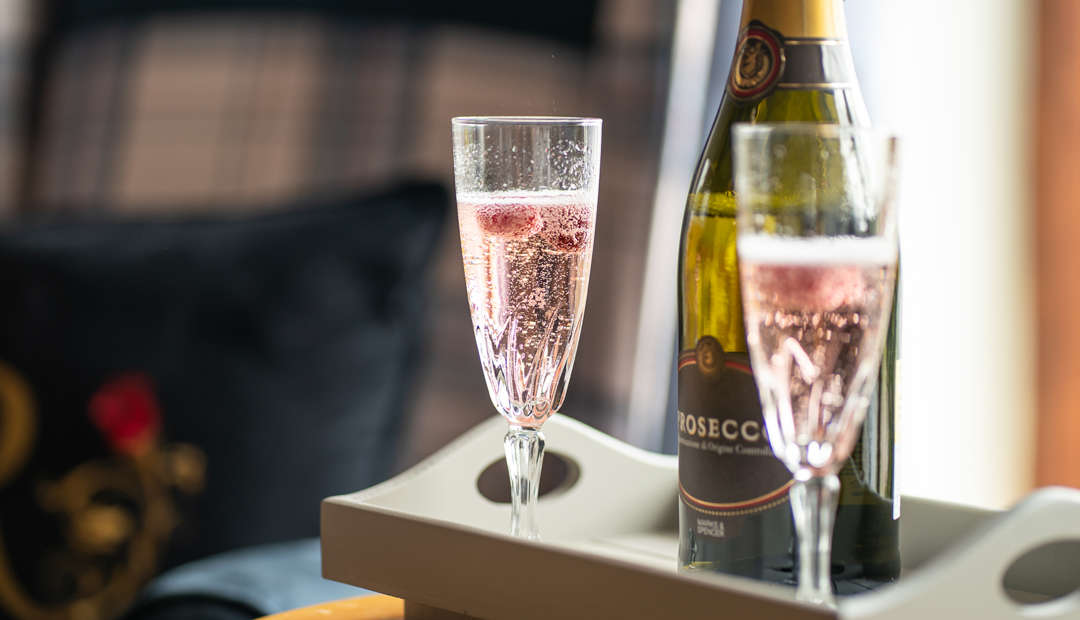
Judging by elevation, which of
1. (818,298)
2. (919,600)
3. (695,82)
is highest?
(695,82)

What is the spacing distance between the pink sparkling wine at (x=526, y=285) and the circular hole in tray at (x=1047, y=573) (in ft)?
0.93

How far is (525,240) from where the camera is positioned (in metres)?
0.65

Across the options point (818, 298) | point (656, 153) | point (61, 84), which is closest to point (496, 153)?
point (818, 298)

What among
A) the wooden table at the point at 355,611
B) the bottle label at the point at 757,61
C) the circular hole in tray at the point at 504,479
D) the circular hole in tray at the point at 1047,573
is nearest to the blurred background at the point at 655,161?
the circular hole in tray at the point at 504,479

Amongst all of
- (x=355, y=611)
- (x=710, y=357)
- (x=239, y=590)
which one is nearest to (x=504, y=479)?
(x=239, y=590)

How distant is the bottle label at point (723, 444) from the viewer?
2.16ft

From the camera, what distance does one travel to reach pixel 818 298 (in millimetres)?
507

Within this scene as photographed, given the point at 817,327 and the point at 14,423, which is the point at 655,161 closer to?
the point at 14,423

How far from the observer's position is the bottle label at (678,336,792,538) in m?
0.66

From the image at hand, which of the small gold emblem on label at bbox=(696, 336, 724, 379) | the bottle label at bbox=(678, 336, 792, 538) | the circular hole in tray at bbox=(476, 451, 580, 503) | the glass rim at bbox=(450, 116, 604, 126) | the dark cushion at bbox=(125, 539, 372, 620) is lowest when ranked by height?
the circular hole in tray at bbox=(476, 451, 580, 503)

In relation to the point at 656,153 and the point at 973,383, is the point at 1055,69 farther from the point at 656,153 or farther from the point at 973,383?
the point at 656,153

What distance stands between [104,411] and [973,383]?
3.49 feet

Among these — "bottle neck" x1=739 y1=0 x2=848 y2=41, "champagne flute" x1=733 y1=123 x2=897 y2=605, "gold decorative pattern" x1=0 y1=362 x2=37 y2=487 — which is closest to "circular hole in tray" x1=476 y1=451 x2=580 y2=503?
"gold decorative pattern" x1=0 y1=362 x2=37 y2=487

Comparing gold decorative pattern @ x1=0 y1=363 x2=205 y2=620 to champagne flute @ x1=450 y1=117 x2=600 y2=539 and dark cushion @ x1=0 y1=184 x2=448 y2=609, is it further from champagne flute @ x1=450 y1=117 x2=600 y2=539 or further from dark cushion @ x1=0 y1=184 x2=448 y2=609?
champagne flute @ x1=450 y1=117 x2=600 y2=539
